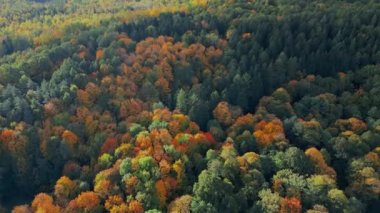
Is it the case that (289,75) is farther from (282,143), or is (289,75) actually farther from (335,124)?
(282,143)

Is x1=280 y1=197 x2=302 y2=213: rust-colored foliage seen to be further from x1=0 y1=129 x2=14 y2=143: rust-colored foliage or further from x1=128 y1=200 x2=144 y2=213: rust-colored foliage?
x1=0 y1=129 x2=14 y2=143: rust-colored foliage

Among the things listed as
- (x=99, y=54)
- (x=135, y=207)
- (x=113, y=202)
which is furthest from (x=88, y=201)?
(x=99, y=54)

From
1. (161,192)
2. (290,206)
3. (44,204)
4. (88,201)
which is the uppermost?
(290,206)

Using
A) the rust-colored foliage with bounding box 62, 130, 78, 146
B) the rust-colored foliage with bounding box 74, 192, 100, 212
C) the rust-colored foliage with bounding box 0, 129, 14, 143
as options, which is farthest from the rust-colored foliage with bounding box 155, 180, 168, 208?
the rust-colored foliage with bounding box 0, 129, 14, 143

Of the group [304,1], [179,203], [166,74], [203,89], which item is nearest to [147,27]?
[166,74]

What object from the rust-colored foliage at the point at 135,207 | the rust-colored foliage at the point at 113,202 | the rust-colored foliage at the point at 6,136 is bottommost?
the rust-colored foliage at the point at 113,202

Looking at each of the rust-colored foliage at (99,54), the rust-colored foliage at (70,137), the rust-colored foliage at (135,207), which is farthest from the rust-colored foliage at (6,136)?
the rust-colored foliage at (99,54)

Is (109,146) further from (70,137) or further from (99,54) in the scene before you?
(99,54)

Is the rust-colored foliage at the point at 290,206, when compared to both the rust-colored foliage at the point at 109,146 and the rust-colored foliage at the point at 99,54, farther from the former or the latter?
the rust-colored foliage at the point at 99,54
